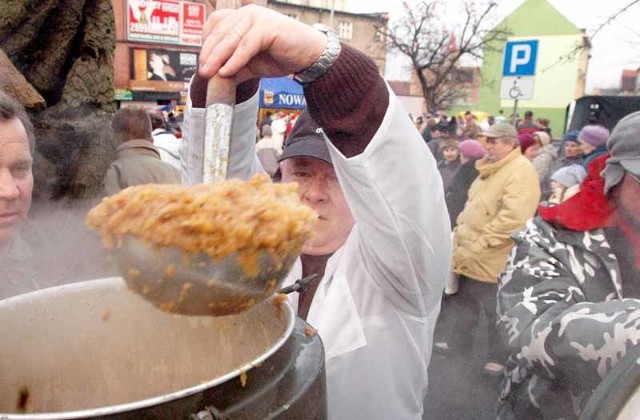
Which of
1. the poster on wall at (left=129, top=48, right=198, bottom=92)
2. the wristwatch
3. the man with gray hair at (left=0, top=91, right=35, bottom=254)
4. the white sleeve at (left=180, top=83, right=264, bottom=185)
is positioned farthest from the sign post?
the poster on wall at (left=129, top=48, right=198, bottom=92)

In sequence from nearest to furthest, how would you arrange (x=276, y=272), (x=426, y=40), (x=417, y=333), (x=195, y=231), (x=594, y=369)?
1. (x=195, y=231)
2. (x=276, y=272)
3. (x=594, y=369)
4. (x=417, y=333)
5. (x=426, y=40)

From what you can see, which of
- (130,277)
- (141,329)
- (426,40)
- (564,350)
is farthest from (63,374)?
(426,40)

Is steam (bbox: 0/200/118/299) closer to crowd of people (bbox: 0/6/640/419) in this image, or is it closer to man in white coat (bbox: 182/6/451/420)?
crowd of people (bbox: 0/6/640/419)

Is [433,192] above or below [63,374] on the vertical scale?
above

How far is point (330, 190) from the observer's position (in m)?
1.95

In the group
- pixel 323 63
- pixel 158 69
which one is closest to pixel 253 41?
pixel 323 63

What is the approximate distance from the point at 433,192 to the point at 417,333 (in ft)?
1.72

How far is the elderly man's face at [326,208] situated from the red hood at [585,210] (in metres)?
0.76

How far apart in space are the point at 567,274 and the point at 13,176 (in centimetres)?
188

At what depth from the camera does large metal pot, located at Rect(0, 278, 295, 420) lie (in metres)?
1.25

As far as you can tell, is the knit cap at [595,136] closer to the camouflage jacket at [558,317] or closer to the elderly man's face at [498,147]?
the elderly man's face at [498,147]

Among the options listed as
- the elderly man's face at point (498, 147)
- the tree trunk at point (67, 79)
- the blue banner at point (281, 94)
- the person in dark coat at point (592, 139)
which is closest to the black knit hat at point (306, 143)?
the tree trunk at point (67, 79)

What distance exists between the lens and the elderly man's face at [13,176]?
1672mm

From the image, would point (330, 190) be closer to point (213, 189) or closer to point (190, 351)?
point (190, 351)
